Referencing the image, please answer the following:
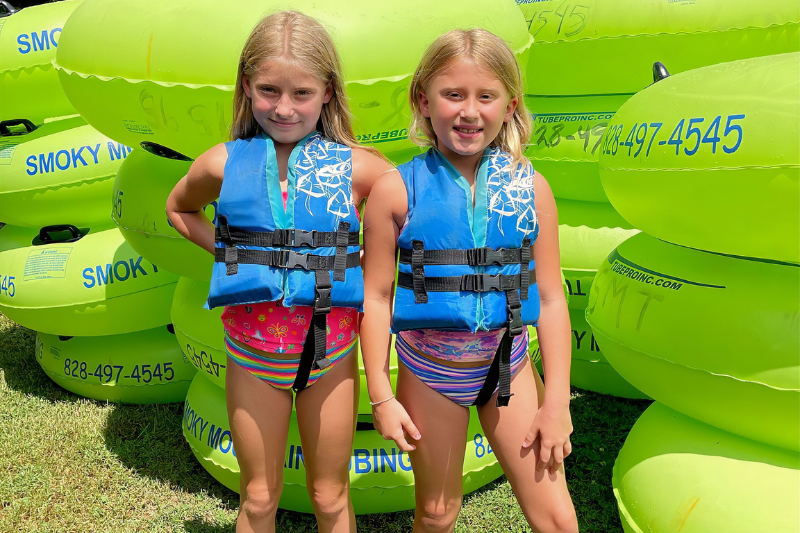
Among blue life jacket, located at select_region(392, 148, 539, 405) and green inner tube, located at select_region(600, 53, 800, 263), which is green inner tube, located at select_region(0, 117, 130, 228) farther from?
green inner tube, located at select_region(600, 53, 800, 263)

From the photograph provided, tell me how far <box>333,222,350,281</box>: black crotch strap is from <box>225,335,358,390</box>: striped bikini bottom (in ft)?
0.75

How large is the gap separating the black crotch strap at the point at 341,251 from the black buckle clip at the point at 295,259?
0.28 ft

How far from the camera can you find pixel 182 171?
3137 mm

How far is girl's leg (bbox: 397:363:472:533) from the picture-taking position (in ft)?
6.40

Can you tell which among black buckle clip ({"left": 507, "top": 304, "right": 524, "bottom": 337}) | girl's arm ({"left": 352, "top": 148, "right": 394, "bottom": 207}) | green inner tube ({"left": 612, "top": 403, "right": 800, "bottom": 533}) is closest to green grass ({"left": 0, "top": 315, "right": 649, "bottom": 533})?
green inner tube ({"left": 612, "top": 403, "right": 800, "bottom": 533})

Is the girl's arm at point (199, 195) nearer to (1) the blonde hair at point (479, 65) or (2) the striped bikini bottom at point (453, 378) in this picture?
(1) the blonde hair at point (479, 65)

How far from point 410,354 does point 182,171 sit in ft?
5.43

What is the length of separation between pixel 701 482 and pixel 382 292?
133 centimetres

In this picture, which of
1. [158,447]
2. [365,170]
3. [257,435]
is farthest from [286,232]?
[158,447]

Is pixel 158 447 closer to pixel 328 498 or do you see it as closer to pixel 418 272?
pixel 328 498

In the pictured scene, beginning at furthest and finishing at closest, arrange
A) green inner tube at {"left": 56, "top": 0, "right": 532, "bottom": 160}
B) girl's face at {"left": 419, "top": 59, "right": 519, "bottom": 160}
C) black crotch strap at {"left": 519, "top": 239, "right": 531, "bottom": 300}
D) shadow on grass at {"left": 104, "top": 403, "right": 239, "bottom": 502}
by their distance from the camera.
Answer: shadow on grass at {"left": 104, "top": 403, "right": 239, "bottom": 502} → green inner tube at {"left": 56, "top": 0, "right": 532, "bottom": 160} → black crotch strap at {"left": 519, "top": 239, "right": 531, "bottom": 300} → girl's face at {"left": 419, "top": 59, "right": 519, "bottom": 160}

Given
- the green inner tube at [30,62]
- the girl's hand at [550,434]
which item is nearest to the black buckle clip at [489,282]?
the girl's hand at [550,434]

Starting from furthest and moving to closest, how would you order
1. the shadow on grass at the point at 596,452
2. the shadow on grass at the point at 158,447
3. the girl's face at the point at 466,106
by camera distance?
the shadow on grass at the point at 158,447, the shadow on grass at the point at 596,452, the girl's face at the point at 466,106

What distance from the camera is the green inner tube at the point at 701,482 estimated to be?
222 centimetres
